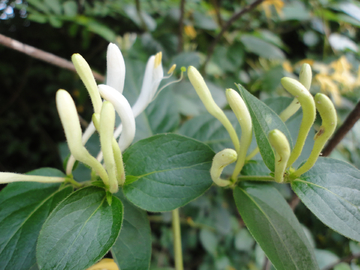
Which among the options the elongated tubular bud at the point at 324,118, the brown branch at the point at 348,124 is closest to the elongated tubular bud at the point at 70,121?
the elongated tubular bud at the point at 324,118

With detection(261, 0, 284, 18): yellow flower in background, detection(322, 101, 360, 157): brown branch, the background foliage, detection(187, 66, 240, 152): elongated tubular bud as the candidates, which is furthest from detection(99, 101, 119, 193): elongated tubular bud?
detection(261, 0, 284, 18): yellow flower in background

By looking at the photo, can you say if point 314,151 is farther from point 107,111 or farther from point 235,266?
point 235,266

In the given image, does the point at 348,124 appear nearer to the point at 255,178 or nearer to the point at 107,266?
the point at 255,178

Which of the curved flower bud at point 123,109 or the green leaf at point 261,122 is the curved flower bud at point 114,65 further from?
the green leaf at point 261,122

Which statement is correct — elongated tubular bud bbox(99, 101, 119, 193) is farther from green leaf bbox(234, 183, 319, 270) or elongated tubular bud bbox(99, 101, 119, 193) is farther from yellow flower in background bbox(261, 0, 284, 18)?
yellow flower in background bbox(261, 0, 284, 18)

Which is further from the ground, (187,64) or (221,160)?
(221,160)

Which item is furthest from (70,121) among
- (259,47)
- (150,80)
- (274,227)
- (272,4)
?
(272,4)

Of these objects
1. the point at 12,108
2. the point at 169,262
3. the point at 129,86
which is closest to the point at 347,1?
the point at 129,86
